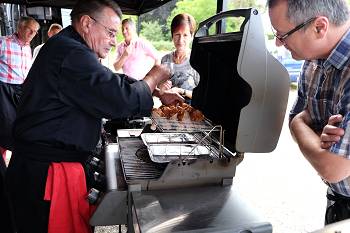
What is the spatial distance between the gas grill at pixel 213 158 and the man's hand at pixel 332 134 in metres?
0.22

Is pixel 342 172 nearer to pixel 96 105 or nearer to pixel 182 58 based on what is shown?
pixel 96 105

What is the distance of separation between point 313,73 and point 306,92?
0.30 feet

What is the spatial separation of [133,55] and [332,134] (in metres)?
3.34

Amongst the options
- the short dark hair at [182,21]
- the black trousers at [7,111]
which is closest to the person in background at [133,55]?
the short dark hair at [182,21]

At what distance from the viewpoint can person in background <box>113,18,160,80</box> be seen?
4008mm

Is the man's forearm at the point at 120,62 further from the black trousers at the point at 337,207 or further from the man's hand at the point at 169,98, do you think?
the black trousers at the point at 337,207

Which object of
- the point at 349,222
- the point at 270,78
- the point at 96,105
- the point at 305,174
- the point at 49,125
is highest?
the point at 270,78

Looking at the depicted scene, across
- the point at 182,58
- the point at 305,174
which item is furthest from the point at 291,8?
the point at 305,174

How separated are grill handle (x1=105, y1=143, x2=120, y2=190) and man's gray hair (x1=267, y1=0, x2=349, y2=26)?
3.03 feet

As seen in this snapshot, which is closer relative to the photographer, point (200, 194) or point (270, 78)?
point (270, 78)

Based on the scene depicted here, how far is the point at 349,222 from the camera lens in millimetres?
755

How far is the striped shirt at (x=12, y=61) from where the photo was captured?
150 inches

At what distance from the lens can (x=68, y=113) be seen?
4.78 ft

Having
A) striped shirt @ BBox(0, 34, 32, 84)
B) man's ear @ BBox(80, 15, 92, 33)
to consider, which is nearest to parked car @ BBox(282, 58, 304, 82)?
man's ear @ BBox(80, 15, 92, 33)
